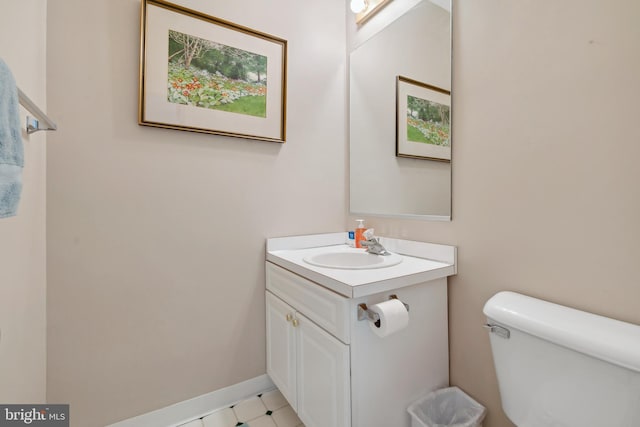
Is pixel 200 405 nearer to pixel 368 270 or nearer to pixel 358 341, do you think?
pixel 358 341

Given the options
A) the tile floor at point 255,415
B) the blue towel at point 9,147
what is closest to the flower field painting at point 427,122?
the blue towel at point 9,147

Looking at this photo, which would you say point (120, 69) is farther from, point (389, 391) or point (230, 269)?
point (389, 391)

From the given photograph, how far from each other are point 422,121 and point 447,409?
51.7 inches

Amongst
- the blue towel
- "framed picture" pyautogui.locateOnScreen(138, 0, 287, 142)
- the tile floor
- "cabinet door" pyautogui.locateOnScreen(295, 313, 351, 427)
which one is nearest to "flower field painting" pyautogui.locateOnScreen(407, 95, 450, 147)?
"framed picture" pyautogui.locateOnScreen(138, 0, 287, 142)

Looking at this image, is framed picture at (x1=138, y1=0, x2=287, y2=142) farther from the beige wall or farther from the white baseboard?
the white baseboard

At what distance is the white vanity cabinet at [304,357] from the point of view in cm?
100

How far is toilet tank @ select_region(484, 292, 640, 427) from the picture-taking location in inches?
26.5

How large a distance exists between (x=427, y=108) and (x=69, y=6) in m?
1.60

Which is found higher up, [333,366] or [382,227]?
[382,227]

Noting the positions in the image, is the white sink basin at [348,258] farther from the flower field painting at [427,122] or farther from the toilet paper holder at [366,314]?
the flower field painting at [427,122]

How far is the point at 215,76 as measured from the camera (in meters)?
1.39

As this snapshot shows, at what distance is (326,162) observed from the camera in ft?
5.83

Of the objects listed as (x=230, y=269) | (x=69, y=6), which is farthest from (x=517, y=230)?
(x=69, y=6)

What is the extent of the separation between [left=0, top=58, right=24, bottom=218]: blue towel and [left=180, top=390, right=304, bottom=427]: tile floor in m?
1.30
